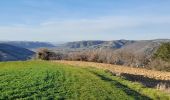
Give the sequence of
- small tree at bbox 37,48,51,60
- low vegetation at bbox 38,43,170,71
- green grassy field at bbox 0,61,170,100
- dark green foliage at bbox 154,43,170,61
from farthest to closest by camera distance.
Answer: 1. dark green foliage at bbox 154,43,170,61
2. low vegetation at bbox 38,43,170,71
3. small tree at bbox 37,48,51,60
4. green grassy field at bbox 0,61,170,100

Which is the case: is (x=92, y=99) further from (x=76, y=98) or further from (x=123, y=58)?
(x=123, y=58)

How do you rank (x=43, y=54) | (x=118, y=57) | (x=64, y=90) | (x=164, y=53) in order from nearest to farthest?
1. (x=64, y=90)
2. (x=43, y=54)
3. (x=118, y=57)
4. (x=164, y=53)

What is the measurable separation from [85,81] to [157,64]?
53042 mm

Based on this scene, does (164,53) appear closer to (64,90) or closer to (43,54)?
(43,54)

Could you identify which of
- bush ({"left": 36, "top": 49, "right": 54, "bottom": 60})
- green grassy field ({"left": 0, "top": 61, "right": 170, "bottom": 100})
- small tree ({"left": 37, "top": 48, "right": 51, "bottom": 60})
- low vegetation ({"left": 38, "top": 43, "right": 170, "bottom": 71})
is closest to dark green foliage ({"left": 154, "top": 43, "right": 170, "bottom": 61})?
low vegetation ({"left": 38, "top": 43, "right": 170, "bottom": 71})

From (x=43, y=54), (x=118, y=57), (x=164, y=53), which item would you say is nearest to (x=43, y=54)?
(x=43, y=54)

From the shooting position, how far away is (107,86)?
32.4 metres

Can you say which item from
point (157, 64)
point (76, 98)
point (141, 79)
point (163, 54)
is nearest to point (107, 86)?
point (76, 98)

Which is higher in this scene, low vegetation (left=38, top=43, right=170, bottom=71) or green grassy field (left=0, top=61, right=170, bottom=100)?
green grassy field (left=0, top=61, right=170, bottom=100)

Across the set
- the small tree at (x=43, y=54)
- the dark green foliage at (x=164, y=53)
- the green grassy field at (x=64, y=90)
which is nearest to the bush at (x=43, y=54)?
the small tree at (x=43, y=54)

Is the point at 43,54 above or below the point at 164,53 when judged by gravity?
above

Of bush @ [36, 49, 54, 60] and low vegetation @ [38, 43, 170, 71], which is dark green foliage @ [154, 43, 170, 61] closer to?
low vegetation @ [38, 43, 170, 71]

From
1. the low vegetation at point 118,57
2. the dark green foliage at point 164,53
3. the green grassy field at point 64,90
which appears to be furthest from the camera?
the dark green foliage at point 164,53

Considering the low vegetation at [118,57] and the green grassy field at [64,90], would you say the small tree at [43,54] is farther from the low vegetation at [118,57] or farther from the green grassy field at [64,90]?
the green grassy field at [64,90]
